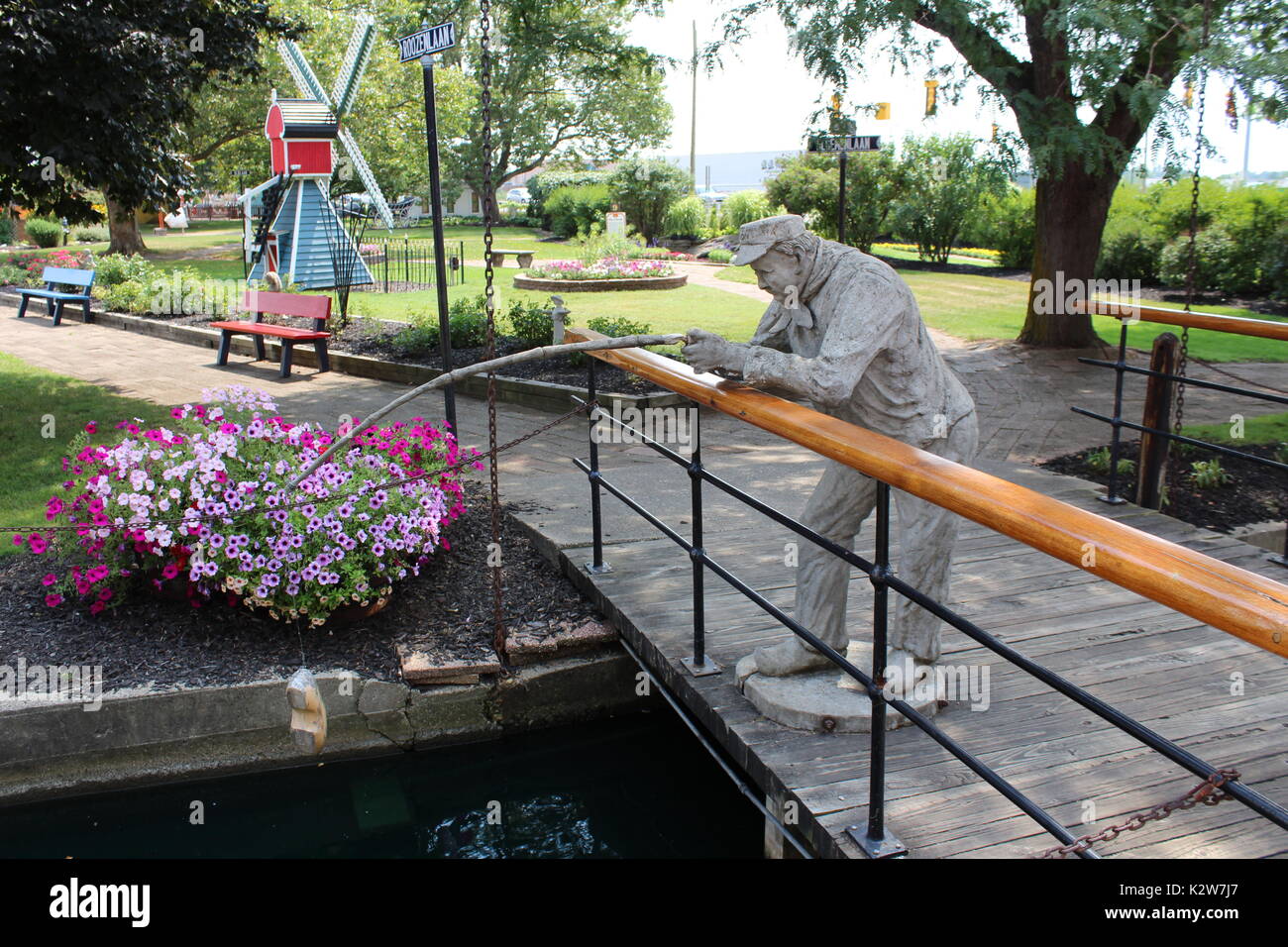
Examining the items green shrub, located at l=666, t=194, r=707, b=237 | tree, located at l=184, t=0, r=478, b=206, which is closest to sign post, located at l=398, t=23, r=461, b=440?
tree, located at l=184, t=0, r=478, b=206

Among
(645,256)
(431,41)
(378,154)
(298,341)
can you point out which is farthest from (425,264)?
(431,41)

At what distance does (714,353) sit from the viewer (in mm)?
3264

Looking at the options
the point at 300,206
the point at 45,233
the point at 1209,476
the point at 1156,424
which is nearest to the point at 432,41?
the point at 1156,424

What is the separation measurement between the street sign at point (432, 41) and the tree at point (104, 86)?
2.77m

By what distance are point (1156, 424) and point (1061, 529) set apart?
444 centimetres

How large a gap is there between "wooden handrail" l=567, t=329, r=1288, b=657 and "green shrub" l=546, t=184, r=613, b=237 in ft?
93.2

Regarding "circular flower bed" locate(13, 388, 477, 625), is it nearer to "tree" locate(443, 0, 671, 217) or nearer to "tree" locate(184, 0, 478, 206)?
"tree" locate(184, 0, 478, 206)

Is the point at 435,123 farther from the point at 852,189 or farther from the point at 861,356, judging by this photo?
the point at 852,189

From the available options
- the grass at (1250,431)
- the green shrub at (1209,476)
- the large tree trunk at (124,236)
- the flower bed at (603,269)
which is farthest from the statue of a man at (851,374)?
the large tree trunk at (124,236)

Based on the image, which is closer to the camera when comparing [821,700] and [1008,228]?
[821,700]

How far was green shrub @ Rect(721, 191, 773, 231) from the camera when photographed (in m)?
28.6

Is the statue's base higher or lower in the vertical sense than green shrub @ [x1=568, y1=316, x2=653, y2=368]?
lower

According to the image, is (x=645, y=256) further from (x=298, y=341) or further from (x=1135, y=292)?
(x=298, y=341)

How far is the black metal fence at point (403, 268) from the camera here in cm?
1986
